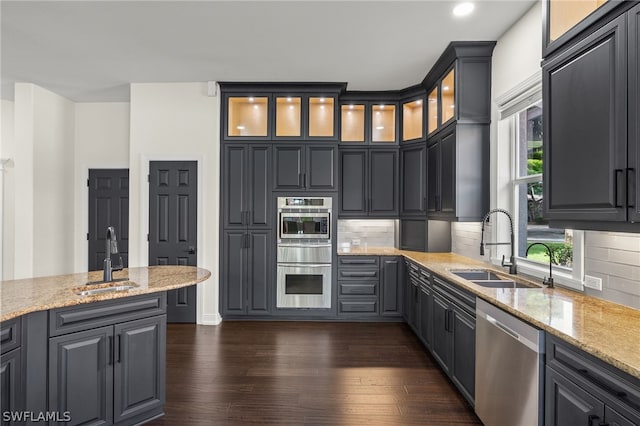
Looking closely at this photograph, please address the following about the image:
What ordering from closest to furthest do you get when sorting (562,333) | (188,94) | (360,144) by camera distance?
(562,333) → (188,94) → (360,144)

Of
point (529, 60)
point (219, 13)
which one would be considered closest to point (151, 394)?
point (219, 13)

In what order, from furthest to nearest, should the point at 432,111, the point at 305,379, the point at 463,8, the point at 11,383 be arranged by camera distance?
1. the point at 432,111
2. the point at 305,379
3. the point at 463,8
4. the point at 11,383

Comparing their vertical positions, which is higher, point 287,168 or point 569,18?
point 569,18

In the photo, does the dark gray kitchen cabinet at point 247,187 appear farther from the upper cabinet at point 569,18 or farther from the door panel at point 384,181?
the upper cabinet at point 569,18

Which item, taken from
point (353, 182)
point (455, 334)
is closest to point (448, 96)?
point (353, 182)

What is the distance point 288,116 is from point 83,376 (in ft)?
11.8

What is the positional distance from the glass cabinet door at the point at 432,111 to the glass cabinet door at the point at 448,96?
0.64ft

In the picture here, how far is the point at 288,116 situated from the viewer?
4625mm

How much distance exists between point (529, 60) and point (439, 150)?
137 cm

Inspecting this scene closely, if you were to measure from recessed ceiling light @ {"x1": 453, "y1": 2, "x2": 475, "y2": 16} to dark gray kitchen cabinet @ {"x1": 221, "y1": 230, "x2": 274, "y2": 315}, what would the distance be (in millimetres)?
3157

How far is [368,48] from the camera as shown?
3559 millimetres

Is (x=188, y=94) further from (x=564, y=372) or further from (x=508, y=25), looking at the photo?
(x=564, y=372)

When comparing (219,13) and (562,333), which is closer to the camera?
(562,333)

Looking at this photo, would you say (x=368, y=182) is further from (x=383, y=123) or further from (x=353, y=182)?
(x=383, y=123)
